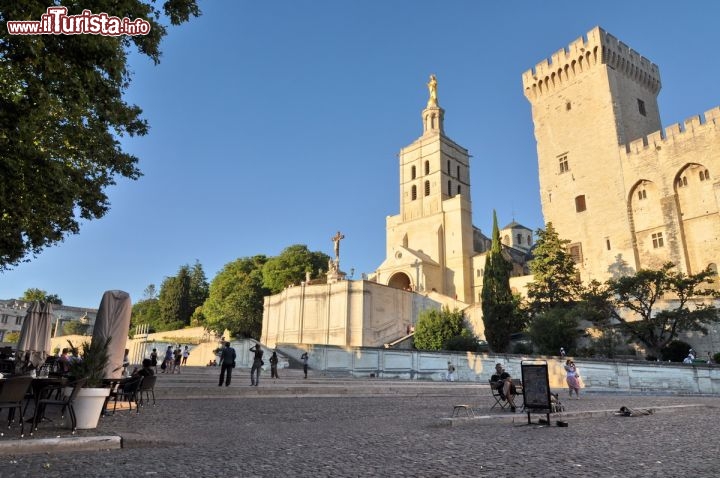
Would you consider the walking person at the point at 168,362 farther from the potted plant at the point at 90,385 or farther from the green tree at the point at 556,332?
the green tree at the point at 556,332

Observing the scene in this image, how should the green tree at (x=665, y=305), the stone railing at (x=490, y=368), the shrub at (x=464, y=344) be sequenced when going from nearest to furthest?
the stone railing at (x=490, y=368)
the green tree at (x=665, y=305)
the shrub at (x=464, y=344)

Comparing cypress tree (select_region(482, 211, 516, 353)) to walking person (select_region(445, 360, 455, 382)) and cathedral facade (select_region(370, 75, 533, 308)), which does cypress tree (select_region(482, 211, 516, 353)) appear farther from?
walking person (select_region(445, 360, 455, 382))

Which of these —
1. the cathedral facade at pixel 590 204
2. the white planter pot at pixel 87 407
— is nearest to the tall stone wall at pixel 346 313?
the cathedral facade at pixel 590 204

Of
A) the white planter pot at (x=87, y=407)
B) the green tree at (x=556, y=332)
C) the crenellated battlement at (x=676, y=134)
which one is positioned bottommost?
the white planter pot at (x=87, y=407)

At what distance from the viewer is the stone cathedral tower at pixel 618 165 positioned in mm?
36125

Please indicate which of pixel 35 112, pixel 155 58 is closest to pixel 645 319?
pixel 155 58

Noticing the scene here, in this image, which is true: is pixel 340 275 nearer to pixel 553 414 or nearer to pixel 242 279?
pixel 242 279

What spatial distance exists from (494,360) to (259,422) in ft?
62.1

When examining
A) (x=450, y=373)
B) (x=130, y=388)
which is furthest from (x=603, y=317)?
(x=130, y=388)

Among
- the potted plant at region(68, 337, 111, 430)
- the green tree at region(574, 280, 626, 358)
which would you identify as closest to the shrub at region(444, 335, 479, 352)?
the green tree at region(574, 280, 626, 358)

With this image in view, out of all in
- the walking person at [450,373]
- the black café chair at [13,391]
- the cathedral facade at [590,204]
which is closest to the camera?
the black café chair at [13,391]

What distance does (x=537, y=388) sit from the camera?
358 inches

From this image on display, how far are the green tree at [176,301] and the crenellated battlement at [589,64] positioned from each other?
186 ft

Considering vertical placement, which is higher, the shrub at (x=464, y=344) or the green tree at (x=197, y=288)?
the green tree at (x=197, y=288)
